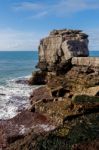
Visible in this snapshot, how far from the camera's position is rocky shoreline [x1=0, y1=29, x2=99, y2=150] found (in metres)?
18.6

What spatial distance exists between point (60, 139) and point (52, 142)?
0.48m

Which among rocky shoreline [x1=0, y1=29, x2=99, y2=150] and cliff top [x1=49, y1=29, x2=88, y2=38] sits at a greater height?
cliff top [x1=49, y1=29, x2=88, y2=38]

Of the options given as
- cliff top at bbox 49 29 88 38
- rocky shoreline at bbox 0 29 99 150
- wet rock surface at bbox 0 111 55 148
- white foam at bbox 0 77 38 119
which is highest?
cliff top at bbox 49 29 88 38

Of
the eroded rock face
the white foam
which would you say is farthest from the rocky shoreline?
the white foam

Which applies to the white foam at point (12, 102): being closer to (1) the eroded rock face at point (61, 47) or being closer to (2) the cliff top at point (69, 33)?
(1) the eroded rock face at point (61, 47)

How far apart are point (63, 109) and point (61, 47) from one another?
99.0ft

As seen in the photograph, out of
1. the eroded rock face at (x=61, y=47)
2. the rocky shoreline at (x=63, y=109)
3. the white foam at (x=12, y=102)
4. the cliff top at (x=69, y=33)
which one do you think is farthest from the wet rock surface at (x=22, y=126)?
the cliff top at (x=69, y=33)

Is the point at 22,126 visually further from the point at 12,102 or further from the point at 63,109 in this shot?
the point at 12,102

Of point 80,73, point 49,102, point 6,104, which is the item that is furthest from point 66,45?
point 49,102

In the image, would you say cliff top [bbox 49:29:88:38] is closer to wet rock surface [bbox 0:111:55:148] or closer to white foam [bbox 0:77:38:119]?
white foam [bbox 0:77:38:119]

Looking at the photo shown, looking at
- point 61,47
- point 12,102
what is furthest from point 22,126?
point 61,47

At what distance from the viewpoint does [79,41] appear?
5500cm

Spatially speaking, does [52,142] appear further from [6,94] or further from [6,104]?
[6,94]

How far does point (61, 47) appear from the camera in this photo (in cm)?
5597
